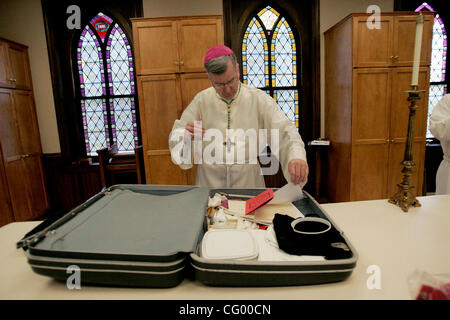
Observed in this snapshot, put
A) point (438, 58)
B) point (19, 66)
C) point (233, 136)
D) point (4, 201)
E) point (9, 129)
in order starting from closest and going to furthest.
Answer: point (233, 136) → point (4, 201) → point (9, 129) → point (19, 66) → point (438, 58)

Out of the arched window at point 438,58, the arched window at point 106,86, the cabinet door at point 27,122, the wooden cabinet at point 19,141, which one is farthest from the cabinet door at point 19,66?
the arched window at point 438,58

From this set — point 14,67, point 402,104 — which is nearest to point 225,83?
point 402,104

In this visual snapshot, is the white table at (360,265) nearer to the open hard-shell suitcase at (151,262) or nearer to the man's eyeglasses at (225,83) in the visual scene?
the open hard-shell suitcase at (151,262)

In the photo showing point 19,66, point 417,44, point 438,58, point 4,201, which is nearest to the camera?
point 417,44

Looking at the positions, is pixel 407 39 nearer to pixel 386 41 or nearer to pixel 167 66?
pixel 386 41

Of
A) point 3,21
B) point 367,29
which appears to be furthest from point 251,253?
point 3,21

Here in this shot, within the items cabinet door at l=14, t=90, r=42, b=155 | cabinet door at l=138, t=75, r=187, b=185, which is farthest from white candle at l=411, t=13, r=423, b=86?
cabinet door at l=14, t=90, r=42, b=155

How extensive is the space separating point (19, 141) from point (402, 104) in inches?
210

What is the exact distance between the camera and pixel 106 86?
4363mm

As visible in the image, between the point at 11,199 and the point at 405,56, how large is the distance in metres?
5.58

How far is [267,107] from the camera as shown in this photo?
89.5 inches

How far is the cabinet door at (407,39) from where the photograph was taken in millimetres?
3605

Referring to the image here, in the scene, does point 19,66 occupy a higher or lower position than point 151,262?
higher
